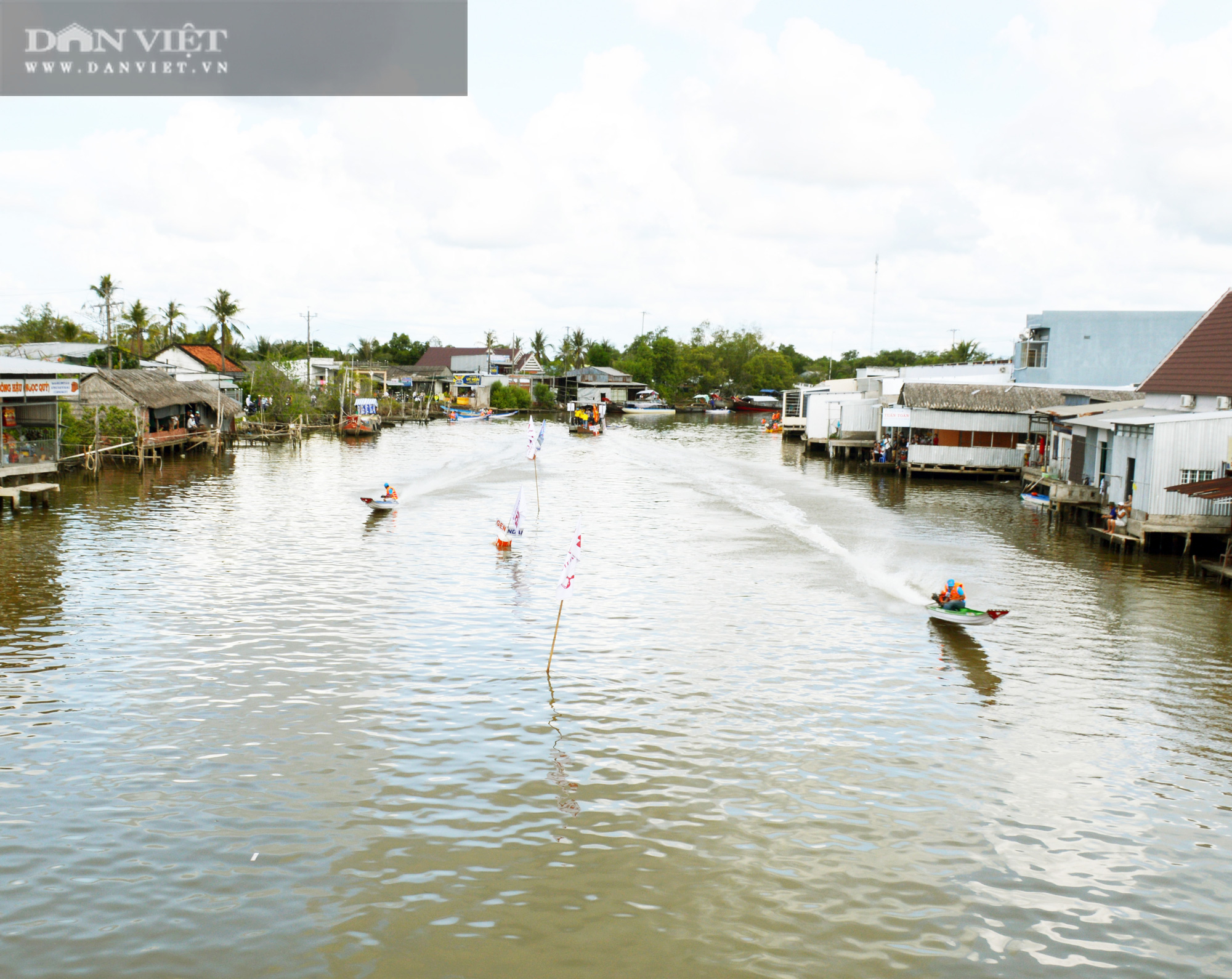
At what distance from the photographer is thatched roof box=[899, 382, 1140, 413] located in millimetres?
60594

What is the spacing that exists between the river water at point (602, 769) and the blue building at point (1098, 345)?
4140 centimetres

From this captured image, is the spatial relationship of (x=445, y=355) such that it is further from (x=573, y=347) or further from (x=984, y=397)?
(x=984, y=397)

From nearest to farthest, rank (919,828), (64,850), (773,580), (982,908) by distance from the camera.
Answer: (982,908) → (64,850) → (919,828) → (773,580)

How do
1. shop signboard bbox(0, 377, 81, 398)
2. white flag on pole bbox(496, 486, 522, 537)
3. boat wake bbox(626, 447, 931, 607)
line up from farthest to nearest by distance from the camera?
shop signboard bbox(0, 377, 81, 398) < white flag on pole bbox(496, 486, 522, 537) < boat wake bbox(626, 447, 931, 607)

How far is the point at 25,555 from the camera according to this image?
3134cm

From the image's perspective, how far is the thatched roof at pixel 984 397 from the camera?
199ft

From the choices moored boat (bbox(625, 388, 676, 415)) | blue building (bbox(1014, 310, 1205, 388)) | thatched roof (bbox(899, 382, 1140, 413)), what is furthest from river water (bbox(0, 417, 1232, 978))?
moored boat (bbox(625, 388, 676, 415))

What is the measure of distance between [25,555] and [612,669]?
2261 cm

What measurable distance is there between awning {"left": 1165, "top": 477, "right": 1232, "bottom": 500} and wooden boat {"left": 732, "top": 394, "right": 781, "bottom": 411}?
13329 centimetres

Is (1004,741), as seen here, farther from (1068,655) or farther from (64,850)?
(64,850)

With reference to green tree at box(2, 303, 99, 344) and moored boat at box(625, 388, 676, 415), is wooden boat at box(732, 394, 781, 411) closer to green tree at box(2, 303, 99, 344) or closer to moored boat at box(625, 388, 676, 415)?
moored boat at box(625, 388, 676, 415)

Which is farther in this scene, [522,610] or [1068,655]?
[522,610]

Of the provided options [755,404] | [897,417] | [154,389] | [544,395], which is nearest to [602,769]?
[897,417]

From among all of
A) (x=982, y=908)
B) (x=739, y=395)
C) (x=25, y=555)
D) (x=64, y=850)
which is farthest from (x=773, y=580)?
(x=739, y=395)
